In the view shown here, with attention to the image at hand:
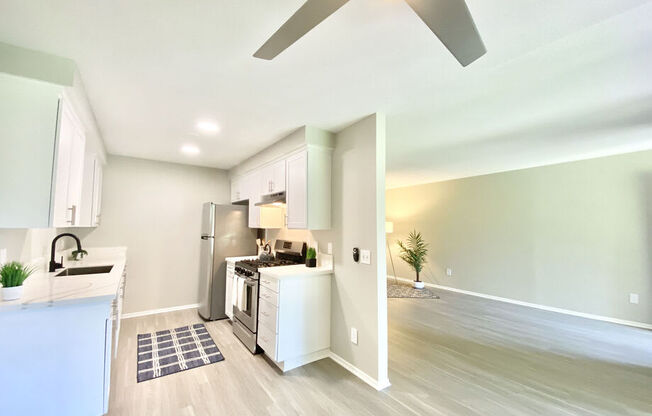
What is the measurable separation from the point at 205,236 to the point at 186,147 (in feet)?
4.68

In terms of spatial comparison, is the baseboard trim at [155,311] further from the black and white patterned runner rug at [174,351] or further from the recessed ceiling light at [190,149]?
the recessed ceiling light at [190,149]

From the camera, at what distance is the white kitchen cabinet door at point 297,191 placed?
2.87 meters

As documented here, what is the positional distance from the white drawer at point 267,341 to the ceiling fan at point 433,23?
251 centimetres

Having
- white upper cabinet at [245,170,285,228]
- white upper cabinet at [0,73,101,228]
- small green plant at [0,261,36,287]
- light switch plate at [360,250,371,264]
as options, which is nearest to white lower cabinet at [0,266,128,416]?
small green plant at [0,261,36,287]

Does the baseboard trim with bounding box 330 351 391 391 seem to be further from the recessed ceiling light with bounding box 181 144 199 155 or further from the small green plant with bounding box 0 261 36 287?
the recessed ceiling light with bounding box 181 144 199 155

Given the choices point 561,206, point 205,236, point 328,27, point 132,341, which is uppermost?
point 328,27

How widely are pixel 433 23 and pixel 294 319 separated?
260 cm

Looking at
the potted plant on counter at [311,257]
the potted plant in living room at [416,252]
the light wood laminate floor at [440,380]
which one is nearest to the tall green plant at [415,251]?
the potted plant in living room at [416,252]

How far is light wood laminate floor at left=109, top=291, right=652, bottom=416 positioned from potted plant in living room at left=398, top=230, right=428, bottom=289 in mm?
2559

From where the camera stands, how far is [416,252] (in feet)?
21.1

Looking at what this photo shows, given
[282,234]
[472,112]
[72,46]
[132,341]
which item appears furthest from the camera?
[282,234]

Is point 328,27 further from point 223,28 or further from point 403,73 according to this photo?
point 403,73

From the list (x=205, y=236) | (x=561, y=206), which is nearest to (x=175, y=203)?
(x=205, y=236)

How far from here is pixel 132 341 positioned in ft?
10.6
